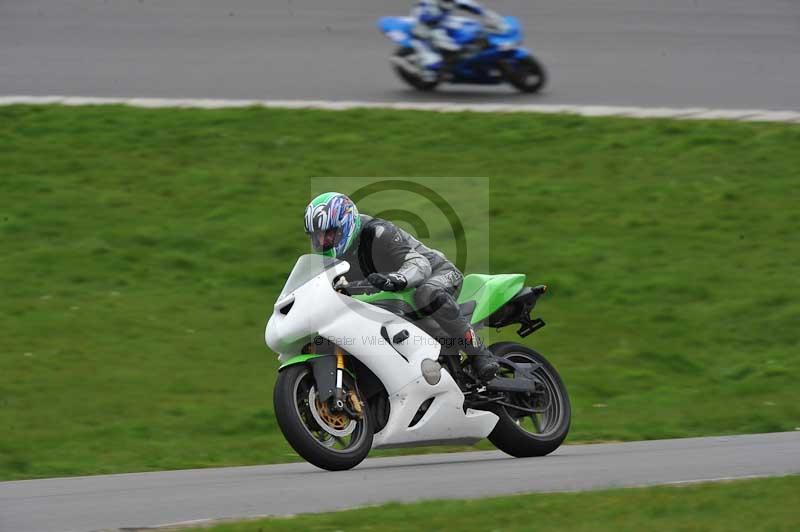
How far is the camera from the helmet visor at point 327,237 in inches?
315

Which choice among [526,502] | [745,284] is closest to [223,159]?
[745,284]

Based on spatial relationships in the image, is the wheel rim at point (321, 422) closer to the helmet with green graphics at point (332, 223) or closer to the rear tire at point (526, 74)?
the helmet with green graphics at point (332, 223)

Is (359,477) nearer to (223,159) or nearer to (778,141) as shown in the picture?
(223,159)

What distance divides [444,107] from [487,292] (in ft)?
31.7

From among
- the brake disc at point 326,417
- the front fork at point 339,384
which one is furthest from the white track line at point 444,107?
the brake disc at point 326,417

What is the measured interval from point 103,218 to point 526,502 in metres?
9.32

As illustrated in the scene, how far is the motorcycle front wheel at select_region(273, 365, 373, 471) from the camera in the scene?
7.58 meters

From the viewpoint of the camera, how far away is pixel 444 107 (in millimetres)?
18344

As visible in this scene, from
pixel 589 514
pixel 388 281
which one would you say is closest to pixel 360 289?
pixel 388 281

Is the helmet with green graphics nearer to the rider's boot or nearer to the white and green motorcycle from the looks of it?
the white and green motorcycle

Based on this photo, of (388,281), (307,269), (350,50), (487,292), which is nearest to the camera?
(388,281)

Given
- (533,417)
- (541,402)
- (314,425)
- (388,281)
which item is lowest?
(533,417)

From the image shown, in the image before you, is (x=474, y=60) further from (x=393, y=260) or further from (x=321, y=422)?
(x=321, y=422)

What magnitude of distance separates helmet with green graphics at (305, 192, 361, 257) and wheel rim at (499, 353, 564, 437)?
1477 millimetres
